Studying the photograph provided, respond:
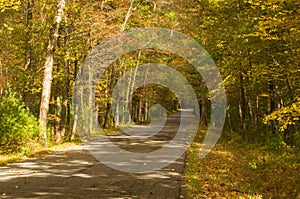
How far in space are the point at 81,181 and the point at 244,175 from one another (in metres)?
6.18

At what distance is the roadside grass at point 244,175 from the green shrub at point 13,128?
6935 mm

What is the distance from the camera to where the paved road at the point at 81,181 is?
794 cm

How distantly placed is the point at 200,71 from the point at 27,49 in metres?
15.8

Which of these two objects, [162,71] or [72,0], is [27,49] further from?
[162,71]

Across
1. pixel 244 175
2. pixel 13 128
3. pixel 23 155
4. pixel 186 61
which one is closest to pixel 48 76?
pixel 13 128

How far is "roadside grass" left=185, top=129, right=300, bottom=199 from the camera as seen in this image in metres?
9.19

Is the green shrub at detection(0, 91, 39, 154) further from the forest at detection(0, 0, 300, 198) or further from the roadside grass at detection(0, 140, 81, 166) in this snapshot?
the roadside grass at detection(0, 140, 81, 166)

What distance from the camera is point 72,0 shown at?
1977 centimetres

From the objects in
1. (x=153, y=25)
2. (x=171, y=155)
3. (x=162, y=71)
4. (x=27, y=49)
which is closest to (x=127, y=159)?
(x=171, y=155)

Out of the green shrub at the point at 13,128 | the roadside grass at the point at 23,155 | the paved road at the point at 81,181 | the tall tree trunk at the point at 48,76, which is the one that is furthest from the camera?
the tall tree trunk at the point at 48,76

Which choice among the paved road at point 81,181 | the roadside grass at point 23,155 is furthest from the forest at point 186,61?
the paved road at point 81,181

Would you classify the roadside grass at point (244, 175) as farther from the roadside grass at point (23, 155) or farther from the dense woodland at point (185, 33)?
the roadside grass at point (23, 155)

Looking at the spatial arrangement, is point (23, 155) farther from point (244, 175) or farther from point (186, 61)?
point (186, 61)

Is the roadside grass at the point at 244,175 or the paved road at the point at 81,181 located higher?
the paved road at the point at 81,181
